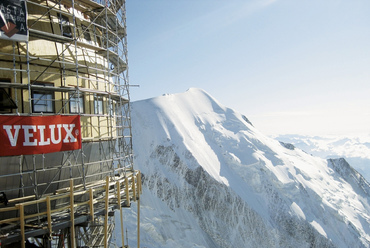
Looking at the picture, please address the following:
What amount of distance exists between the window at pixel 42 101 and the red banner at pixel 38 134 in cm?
90

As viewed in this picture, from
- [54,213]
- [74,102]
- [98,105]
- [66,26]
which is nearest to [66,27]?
[66,26]

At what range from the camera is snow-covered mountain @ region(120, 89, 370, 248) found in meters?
32.4

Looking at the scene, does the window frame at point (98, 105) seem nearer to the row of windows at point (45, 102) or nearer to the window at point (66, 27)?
the row of windows at point (45, 102)

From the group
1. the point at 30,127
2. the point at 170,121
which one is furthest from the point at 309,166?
the point at 30,127

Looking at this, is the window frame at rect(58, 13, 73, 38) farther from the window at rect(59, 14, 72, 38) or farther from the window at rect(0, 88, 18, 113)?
the window at rect(0, 88, 18, 113)

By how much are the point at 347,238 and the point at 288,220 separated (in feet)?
29.4

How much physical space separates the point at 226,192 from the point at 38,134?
28.8 meters

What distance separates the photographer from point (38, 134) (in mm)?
9844

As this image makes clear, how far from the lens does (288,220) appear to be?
3362cm

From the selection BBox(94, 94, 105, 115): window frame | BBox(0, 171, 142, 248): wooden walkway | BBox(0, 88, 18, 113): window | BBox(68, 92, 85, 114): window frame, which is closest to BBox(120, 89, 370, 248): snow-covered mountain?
BBox(0, 171, 142, 248): wooden walkway

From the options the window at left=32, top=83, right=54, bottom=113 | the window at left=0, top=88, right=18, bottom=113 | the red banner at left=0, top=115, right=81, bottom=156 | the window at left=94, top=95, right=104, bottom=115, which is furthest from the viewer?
the window at left=94, top=95, right=104, bottom=115

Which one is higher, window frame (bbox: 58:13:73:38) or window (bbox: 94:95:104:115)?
window frame (bbox: 58:13:73:38)

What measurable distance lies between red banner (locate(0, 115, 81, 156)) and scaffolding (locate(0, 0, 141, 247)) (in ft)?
1.10

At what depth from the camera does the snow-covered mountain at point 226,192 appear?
106 ft
